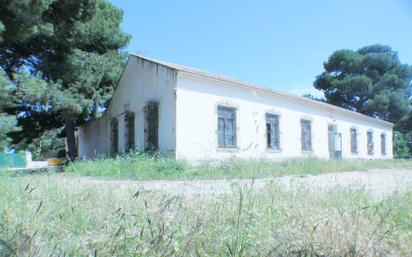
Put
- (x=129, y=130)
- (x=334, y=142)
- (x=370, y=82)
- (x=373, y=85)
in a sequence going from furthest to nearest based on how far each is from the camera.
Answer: (x=373, y=85) < (x=370, y=82) < (x=334, y=142) < (x=129, y=130)

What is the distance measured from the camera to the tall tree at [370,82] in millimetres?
39531

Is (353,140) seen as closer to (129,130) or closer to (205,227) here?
(129,130)

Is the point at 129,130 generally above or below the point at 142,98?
below

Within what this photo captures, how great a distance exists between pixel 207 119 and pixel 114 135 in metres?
8.76

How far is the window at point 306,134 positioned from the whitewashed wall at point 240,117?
0.33m

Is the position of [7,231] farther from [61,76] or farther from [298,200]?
[61,76]

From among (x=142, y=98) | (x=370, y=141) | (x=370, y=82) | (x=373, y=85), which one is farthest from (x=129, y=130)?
(x=373, y=85)

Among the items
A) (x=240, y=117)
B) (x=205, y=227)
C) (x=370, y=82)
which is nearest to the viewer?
(x=205, y=227)

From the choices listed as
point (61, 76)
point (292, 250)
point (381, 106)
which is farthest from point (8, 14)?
point (381, 106)

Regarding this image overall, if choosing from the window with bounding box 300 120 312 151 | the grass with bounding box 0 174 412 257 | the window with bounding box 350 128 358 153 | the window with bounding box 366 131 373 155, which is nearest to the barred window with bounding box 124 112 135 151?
the window with bounding box 300 120 312 151

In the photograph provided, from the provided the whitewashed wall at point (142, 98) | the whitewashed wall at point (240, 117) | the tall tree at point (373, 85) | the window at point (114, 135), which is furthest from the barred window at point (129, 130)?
the tall tree at point (373, 85)

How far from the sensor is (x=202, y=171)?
39.9 ft

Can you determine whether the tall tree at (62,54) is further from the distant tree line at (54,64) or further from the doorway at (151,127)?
the doorway at (151,127)

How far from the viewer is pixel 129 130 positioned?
68.5 ft
